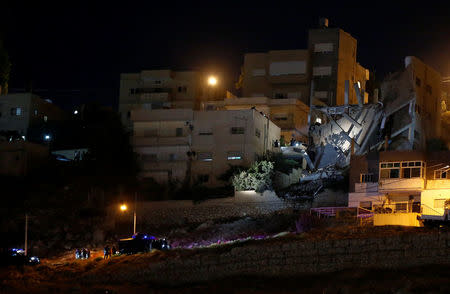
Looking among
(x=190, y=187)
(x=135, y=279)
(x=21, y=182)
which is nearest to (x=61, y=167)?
(x=21, y=182)

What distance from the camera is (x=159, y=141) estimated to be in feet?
214

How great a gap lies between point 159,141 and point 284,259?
28.7 metres

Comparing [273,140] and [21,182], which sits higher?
[273,140]

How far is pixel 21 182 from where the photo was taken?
64.0 meters

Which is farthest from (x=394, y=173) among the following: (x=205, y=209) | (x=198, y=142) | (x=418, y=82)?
(x=198, y=142)

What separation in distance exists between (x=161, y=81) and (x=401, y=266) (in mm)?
44593

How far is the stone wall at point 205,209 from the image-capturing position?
55.6m

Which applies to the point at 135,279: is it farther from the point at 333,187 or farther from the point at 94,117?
the point at 94,117

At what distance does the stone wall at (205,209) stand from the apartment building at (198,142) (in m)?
5.40

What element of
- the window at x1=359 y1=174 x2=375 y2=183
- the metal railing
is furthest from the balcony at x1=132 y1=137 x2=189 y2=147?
the metal railing

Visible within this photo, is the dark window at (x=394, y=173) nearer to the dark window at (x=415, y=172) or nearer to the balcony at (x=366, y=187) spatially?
the dark window at (x=415, y=172)

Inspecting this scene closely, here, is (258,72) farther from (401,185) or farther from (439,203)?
(439,203)

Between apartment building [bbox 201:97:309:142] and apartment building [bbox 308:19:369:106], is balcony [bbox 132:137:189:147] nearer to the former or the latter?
apartment building [bbox 201:97:309:142]

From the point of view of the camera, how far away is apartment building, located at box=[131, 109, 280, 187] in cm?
6291
